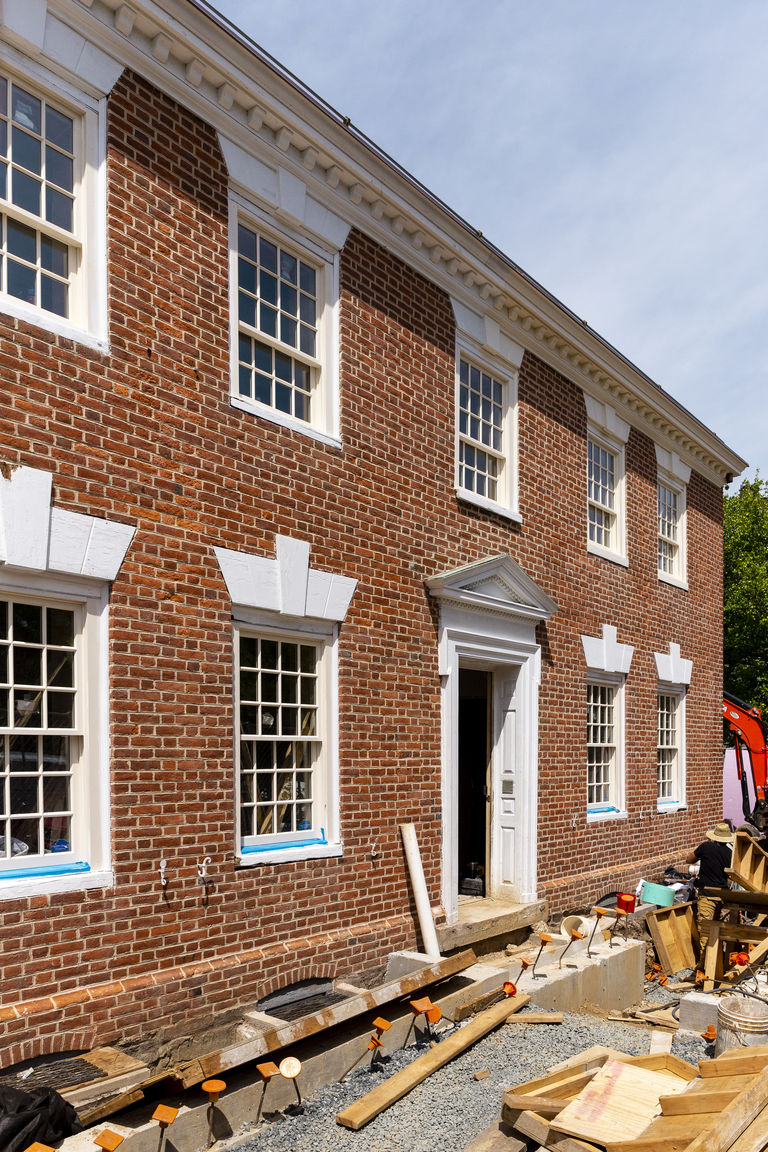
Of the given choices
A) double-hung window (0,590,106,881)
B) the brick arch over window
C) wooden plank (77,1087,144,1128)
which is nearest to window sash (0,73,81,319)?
double-hung window (0,590,106,881)

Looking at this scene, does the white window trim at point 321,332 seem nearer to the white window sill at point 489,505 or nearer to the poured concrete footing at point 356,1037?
the white window sill at point 489,505

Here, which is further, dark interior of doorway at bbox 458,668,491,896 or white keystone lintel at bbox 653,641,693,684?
white keystone lintel at bbox 653,641,693,684

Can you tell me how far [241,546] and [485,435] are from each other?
15.1 feet

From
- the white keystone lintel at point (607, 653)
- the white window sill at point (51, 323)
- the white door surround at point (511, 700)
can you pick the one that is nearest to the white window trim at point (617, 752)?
the white keystone lintel at point (607, 653)

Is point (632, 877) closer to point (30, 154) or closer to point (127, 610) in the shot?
point (127, 610)

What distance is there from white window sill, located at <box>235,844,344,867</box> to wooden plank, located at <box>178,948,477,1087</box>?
1.17 meters

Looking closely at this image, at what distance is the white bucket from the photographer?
7371 mm

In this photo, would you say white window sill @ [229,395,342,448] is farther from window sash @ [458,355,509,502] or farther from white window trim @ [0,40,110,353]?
window sash @ [458,355,509,502]

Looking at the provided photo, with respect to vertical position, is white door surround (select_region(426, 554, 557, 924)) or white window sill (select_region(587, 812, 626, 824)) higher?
white door surround (select_region(426, 554, 557, 924))

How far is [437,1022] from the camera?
7828mm

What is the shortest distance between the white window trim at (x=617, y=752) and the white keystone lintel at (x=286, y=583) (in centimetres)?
580

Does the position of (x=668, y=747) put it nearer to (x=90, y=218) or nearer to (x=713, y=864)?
(x=713, y=864)

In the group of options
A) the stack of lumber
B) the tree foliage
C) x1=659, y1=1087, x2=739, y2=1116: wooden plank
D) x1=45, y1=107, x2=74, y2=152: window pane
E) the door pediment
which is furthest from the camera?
the tree foliage

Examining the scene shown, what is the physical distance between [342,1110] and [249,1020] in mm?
931
